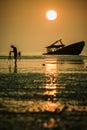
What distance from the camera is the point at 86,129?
225 inches

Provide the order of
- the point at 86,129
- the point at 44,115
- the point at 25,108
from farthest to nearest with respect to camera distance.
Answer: the point at 25,108
the point at 44,115
the point at 86,129

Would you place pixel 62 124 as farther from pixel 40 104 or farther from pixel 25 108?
pixel 40 104

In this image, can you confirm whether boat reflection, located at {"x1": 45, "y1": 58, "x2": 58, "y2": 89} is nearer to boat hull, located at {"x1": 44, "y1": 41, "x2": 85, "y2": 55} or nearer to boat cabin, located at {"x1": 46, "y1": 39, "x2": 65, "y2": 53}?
boat hull, located at {"x1": 44, "y1": 41, "x2": 85, "y2": 55}

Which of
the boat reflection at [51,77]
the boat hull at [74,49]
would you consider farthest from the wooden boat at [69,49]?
the boat reflection at [51,77]

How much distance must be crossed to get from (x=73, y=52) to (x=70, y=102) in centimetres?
12361

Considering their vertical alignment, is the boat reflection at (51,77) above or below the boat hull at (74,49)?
below

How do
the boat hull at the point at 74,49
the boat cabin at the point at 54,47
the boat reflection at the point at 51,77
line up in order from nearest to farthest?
the boat reflection at the point at 51,77
the boat hull at the point at 74,49
the boat cabin at the point at 54,47

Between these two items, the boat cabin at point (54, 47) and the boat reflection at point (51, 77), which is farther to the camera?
the boat cabin at point (54, 47)

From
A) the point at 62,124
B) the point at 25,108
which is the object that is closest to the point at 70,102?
the point at 25,108

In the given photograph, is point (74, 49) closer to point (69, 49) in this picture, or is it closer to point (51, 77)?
point (69, 49)

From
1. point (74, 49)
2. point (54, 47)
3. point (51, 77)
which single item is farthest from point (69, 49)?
point (51, 77)

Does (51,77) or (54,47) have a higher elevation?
(54,47)

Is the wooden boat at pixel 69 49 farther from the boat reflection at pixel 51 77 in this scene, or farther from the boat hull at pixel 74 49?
the boat reflection at pixel 51 77

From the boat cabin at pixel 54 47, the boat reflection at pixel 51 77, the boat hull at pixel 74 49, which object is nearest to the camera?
the boat reflection at pixel 51 77
